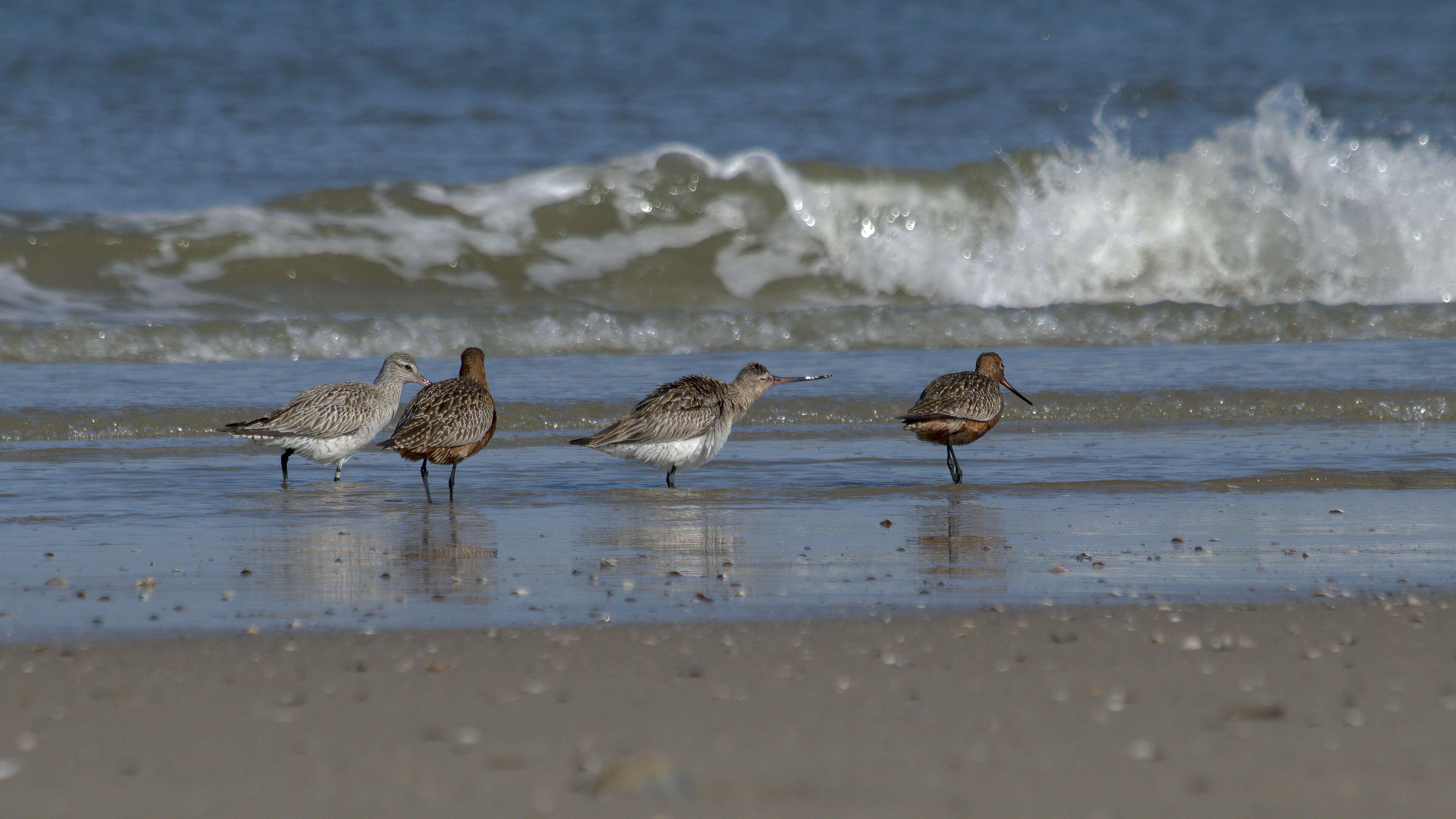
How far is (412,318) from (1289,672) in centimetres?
956

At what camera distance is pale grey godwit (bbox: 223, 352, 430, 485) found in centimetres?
735

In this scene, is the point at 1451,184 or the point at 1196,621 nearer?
the point at 1196,621

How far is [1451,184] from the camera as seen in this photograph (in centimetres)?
1636

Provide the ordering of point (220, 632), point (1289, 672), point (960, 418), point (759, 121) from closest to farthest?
point (1289, 672)
point (220, 632)
point (960, 418)
point (759, 121)

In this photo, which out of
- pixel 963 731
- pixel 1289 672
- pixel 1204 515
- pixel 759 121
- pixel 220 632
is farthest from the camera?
pixel 759 121

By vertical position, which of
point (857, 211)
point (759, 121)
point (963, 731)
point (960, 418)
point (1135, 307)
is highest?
point (759, 121)

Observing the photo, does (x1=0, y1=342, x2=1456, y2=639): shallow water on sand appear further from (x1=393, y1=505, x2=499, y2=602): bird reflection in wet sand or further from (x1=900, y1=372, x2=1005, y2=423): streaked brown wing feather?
(x1=900, y1=372, x2=1005, y2=423): streaked brown wing feather

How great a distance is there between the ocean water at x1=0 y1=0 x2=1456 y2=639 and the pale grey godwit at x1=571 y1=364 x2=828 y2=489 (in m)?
0.17

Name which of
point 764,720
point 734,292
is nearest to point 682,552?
point 764,720

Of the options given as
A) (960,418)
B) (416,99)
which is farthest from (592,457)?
(416,99)

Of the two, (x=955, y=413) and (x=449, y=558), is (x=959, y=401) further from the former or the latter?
(x=449, y=558)

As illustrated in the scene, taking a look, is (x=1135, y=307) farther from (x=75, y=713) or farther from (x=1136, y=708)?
(x=75, y=713)

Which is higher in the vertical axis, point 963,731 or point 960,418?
point 960,418

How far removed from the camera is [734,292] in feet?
50.4
